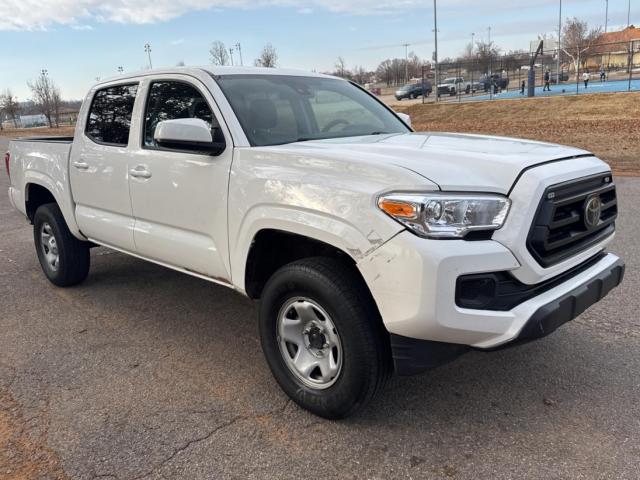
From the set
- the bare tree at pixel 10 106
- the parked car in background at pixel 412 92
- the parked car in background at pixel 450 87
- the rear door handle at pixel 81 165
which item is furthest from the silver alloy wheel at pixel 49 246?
the bare tree at pixel 10 106

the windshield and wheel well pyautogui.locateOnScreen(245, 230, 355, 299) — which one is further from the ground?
the windshield

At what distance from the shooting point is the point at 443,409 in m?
3.15

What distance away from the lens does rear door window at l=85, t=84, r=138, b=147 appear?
14.5ft

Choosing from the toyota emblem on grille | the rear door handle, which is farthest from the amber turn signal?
the rear door handle

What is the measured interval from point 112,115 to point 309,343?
273cm

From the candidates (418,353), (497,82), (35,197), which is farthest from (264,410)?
(497,82)

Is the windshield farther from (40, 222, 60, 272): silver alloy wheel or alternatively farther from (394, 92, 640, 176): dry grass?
(394, 92, 640, 176): dry grass

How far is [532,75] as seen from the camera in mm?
32844

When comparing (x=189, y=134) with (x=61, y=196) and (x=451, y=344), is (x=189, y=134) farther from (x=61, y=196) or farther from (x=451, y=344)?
(x=61, y=196)

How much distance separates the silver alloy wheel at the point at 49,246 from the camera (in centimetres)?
550

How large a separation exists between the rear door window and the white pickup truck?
1.6 inches

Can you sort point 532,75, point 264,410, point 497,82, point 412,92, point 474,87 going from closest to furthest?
point 264,410 → point 532,75 → point 497,82 → point 474,87 → point 412,92

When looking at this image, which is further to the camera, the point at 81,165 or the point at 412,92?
the point at 412,92

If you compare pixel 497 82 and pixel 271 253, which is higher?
pixel 497 82
